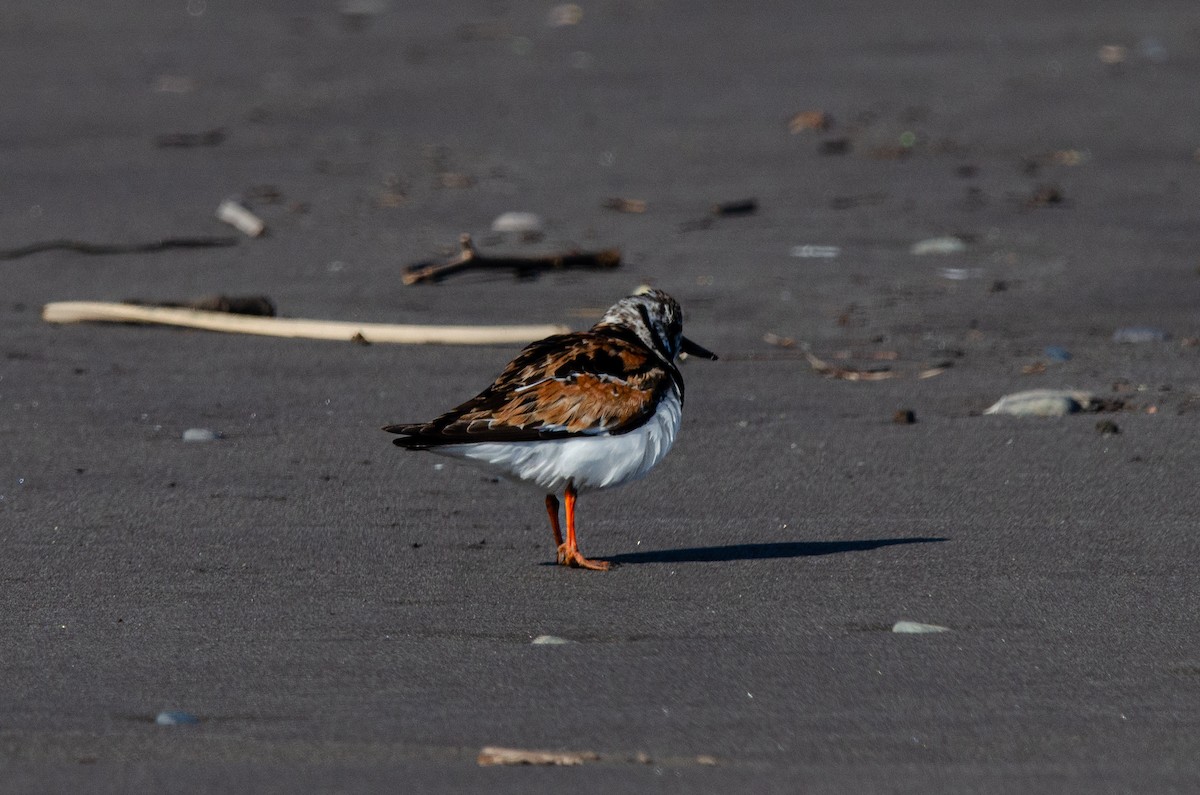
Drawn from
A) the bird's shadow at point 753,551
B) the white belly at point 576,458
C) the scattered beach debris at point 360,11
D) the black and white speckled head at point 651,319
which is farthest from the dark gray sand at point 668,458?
the scattered beach debris at point 360,11

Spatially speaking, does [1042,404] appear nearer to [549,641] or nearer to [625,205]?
[549,641]

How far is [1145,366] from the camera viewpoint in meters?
7.27

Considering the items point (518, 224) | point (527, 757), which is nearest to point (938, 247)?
point (518, 224)

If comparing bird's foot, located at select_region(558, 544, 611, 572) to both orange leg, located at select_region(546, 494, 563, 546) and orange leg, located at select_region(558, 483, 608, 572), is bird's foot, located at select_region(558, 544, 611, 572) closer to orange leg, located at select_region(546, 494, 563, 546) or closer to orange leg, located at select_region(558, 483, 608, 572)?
orange leg, located at select_region(558, 483, 608, 572)

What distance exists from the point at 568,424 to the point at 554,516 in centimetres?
35

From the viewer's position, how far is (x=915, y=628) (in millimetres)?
4418

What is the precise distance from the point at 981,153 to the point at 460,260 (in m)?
4.18

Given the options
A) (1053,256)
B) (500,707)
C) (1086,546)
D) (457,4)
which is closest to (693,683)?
(500,707)

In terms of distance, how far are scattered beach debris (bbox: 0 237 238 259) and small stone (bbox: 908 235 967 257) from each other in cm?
359

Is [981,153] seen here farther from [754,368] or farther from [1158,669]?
[1158,669]

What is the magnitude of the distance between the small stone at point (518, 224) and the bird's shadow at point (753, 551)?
4.68m

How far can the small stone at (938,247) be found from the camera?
929 cm

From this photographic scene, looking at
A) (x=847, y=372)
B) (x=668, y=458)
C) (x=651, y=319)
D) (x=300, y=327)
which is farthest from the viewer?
(x=300, y=327)

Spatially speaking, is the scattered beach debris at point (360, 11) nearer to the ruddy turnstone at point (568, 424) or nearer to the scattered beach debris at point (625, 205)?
the scattered beach debris at point (625, 205)
